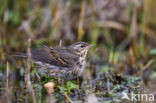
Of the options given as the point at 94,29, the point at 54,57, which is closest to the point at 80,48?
the point at 54,57

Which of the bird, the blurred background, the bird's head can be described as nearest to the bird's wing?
the bird

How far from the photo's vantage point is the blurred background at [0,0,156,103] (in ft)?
27.2

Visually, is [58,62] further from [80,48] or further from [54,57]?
[80,48]

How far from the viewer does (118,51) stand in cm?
918

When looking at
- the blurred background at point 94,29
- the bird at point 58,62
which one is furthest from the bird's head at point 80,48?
the blurred background at point 94,29

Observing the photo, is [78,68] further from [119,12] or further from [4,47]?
[119,12]

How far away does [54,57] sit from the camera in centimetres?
636

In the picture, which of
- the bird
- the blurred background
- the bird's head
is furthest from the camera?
the blurred background

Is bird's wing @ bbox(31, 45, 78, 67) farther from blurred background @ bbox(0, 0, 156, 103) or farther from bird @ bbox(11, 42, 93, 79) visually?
blurred background @ bbox(0, 0, 156, 103)

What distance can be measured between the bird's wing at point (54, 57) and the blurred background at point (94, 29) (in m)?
1.21

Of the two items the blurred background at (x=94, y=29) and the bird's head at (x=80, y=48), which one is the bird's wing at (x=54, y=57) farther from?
the blurred background at (x=94, y=29)

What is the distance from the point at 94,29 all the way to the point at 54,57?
122 inches

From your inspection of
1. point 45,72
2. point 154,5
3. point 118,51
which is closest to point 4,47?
point 45,72

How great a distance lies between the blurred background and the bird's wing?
121 cm
